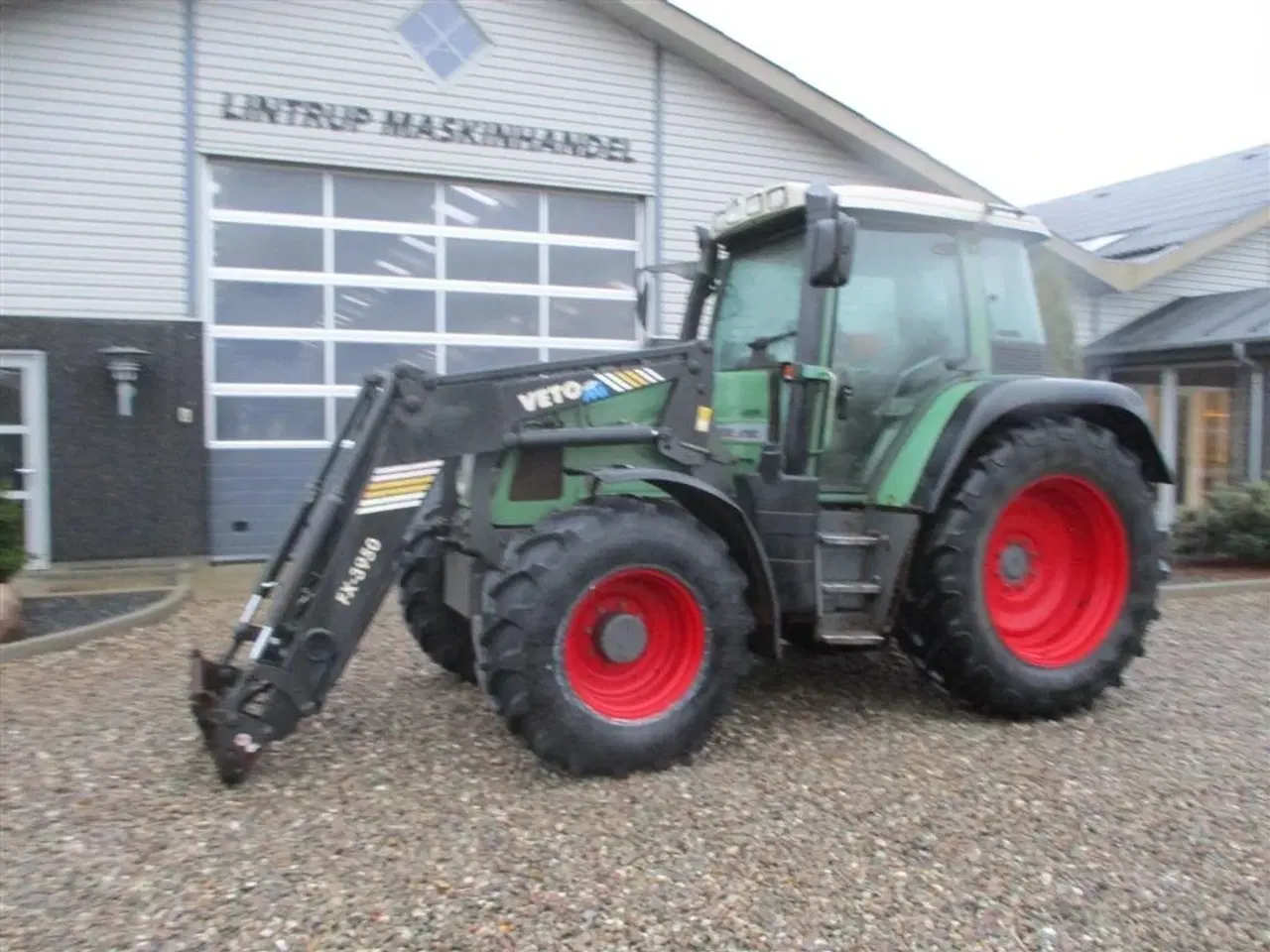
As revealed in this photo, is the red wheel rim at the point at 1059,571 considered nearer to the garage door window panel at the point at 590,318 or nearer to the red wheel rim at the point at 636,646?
the red wheel rim at the point at 636,646

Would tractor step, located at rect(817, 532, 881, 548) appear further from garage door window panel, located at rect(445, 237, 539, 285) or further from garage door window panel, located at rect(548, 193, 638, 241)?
garage door window panel, located at rect(548, 193, 638, 241)

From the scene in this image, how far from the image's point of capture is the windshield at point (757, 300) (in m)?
5.01

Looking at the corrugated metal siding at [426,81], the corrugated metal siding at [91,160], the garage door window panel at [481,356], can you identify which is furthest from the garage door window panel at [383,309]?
the corrugated metal siding at [91,160]

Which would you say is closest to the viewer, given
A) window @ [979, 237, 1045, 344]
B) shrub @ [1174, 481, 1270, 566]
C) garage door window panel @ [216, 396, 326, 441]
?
window @ [979, 237, 1045, 344]

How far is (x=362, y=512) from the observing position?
3.99m

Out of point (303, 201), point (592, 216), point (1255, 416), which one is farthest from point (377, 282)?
point (1255, 416)

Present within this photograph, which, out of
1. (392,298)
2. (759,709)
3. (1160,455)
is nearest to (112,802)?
(759,709)

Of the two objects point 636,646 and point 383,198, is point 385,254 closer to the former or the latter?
point 383,198

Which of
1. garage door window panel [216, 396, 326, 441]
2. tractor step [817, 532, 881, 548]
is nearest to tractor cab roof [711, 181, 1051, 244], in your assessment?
tractor step [817, 532, 881, 548]

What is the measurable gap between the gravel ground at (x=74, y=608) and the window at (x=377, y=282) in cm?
210

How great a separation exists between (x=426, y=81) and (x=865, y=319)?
21.5 ft

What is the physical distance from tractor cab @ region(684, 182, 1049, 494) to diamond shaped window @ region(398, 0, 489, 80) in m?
5.80

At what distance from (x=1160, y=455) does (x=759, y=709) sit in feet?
7.78

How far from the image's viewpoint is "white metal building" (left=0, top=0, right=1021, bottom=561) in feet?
29.9
